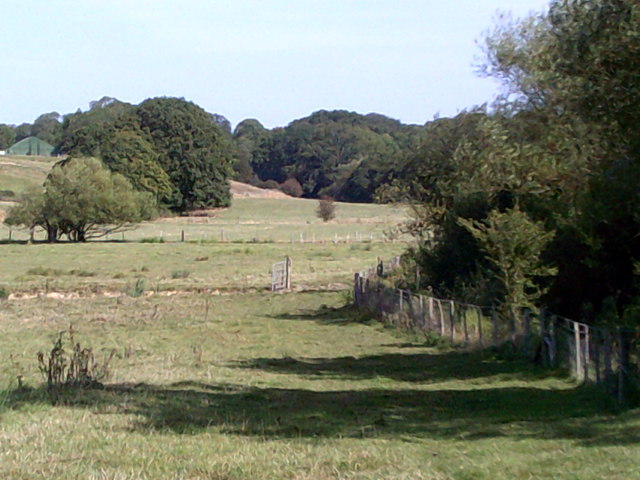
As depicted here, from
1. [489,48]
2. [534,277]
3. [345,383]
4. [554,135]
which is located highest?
[489,48]

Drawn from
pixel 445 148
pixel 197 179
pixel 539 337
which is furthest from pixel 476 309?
pixel 197 179

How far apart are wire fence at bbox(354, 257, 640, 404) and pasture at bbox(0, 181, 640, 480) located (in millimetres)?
386

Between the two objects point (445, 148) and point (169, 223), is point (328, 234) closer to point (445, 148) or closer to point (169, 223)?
point (169, 223)

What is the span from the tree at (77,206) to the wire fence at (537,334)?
49.2 metres

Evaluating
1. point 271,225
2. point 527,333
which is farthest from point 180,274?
point 271,225

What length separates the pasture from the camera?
8773 millimetres

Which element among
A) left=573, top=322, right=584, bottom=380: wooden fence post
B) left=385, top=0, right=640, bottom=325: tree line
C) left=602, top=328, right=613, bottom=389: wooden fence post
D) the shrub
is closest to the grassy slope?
the shrub

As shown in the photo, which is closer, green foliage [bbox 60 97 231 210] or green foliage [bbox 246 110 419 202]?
green foliage [bbox 60 97 231 210]

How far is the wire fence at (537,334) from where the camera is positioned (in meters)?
12.9

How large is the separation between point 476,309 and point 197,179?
9308cm

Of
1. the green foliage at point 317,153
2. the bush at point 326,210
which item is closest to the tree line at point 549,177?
the bush at point 326,210

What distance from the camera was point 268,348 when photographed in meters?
22.0

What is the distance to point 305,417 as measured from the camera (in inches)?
480

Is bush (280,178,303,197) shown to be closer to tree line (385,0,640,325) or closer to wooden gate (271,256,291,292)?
wooden gate (271,256,291,292)
